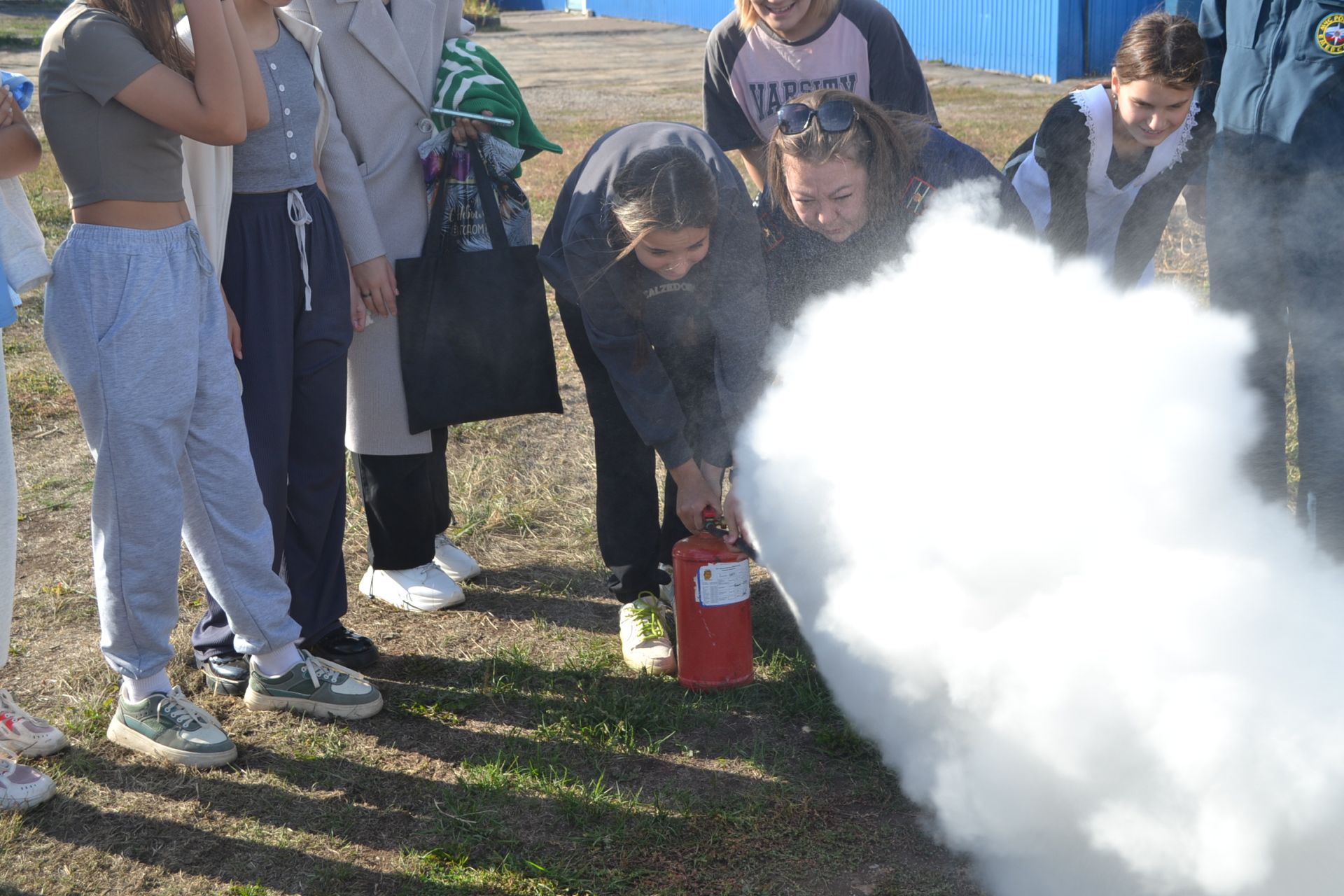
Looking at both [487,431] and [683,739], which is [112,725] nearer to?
[683,739]

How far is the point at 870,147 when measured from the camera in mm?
2775

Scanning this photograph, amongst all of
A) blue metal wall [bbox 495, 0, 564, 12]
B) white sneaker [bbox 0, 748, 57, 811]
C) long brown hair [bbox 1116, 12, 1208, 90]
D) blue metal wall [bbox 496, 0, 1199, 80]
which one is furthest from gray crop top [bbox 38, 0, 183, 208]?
blue metal wall [bbox 495, 0, 564, 12]

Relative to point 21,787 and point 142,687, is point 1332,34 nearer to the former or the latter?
point 142,687

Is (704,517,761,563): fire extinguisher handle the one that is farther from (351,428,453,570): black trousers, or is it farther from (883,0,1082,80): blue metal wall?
(883,0,1082,80): blue metal wall

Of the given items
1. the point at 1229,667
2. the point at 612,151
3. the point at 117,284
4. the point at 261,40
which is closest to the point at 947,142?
the point at 612,151

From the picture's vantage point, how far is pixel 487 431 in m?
4.84

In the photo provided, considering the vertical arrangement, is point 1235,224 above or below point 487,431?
above

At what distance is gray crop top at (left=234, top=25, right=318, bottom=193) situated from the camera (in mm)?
2824

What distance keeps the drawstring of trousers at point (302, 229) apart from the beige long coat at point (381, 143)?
19 centimetres

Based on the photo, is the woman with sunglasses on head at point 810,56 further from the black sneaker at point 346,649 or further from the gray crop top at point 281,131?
the black sneaker at point 346,649

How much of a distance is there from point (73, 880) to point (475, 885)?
0.85 metres

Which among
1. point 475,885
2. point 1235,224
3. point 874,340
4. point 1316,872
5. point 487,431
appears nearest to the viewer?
point 1316,872

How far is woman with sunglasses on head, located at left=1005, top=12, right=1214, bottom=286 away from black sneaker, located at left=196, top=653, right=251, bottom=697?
94.7 inches

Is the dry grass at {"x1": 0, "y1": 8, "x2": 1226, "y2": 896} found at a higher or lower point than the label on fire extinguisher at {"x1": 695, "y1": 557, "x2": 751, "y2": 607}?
lower
